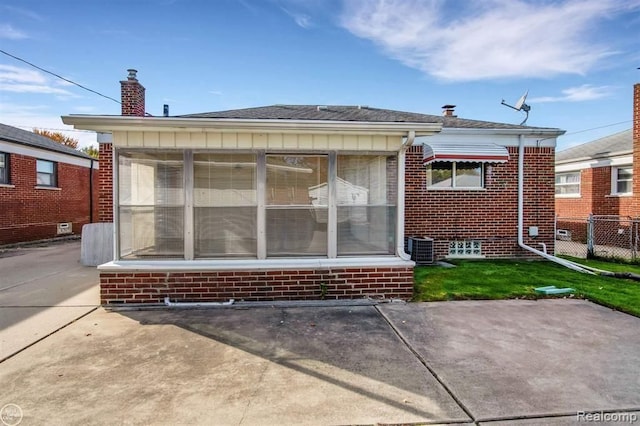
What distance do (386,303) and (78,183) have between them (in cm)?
1825

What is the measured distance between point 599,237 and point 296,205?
1317 cm

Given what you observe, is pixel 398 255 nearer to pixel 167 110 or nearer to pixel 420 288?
pixel 420 288

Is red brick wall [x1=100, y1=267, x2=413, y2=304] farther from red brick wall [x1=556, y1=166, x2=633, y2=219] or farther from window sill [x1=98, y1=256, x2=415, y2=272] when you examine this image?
red brick wall [x1=556, y1=166, x2=633, y2=219]

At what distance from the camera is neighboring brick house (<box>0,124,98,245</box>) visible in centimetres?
1360

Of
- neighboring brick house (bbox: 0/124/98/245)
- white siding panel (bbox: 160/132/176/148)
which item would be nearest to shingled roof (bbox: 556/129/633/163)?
white siding panel (bbox: 160/132/176/148)

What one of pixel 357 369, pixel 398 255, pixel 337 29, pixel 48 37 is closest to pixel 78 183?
pixel 48 37

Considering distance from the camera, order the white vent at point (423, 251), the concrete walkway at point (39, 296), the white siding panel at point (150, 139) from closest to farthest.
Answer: the concrete walkway at point (39, 296)
the white siding panel at point (150, 139)
the white vent at point (423, 251)

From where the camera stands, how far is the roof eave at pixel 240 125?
5047mm

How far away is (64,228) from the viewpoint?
16766 mm

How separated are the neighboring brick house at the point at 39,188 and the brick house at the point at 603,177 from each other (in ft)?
→ 73.4

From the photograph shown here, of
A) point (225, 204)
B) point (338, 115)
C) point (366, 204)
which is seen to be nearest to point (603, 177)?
point (338, 115)

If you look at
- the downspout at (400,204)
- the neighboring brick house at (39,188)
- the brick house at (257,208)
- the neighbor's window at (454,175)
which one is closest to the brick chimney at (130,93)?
the brick house at (257,208)

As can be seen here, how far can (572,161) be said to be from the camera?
48.3ft

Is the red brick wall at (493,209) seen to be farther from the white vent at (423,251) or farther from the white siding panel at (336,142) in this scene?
the white siding panel at (336,142)
